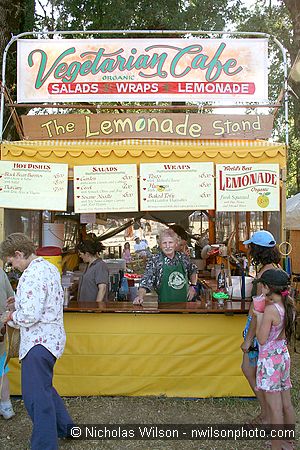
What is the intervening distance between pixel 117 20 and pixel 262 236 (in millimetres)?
8072

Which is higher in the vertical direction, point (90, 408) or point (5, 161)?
point (5, 161)

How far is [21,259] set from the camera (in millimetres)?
3410

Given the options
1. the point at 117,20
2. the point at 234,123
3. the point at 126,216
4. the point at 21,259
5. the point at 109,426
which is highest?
the point at 117,20

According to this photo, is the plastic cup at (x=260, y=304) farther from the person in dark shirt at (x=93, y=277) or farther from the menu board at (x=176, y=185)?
the person in dark shirt at (x=93, y=277)

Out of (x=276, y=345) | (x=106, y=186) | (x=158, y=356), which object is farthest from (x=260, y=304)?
(x=106, y=186)

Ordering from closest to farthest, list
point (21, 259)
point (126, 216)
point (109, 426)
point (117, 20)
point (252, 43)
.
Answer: point (21, 259) → point (109, 426) → point (252, 43) → point (126, 216) → point (117, 20)

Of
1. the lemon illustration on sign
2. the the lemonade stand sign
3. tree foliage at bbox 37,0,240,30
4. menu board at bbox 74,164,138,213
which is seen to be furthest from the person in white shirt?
tree foliage at bbox 37,0,240,30

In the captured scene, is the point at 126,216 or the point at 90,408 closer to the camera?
the point at 90,408

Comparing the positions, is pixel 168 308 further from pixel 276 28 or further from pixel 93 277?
pixel 276 28

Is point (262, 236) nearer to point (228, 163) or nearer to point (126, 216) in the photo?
point (228, 163)

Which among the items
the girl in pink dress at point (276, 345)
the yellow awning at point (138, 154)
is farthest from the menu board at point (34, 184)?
the girl in pink dress at point (276, 345)

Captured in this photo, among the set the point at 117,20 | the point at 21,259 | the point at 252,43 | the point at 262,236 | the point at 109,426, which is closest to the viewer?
the point at 21,259

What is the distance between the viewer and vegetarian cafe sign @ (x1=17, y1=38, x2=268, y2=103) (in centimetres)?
537

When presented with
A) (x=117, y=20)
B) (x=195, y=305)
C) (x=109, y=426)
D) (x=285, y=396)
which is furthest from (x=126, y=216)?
(x=285, y=396)
